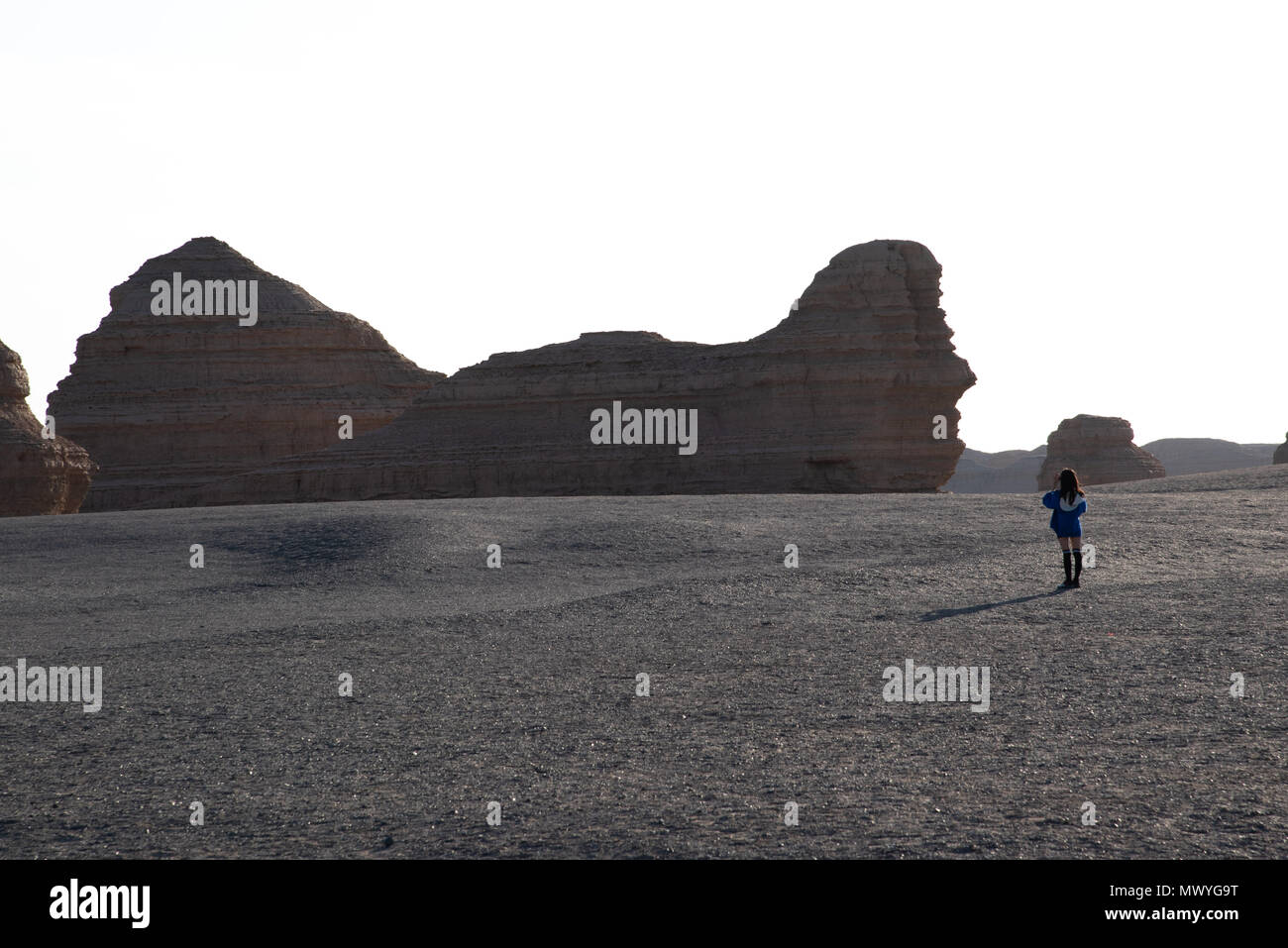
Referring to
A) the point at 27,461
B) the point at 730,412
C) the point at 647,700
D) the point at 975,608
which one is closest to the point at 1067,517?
the point at 975,608

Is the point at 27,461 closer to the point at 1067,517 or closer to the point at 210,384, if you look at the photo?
the point at 210,384

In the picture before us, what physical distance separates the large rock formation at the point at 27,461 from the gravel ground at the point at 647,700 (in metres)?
17.7

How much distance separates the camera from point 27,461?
33.1 m

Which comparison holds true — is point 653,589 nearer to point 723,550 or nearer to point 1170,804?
point 723,550

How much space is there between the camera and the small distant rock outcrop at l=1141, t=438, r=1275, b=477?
4722 inches

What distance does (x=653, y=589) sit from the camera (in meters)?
13.1

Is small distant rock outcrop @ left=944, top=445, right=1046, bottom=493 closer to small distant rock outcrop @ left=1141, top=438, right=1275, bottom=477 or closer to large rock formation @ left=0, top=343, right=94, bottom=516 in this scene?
small distant rock outcrop @ left=1141, top=438, right=1275, bottom=477

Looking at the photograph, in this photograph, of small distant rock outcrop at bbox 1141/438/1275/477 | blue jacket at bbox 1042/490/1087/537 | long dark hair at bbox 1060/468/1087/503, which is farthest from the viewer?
small distant rock outcrop at bbox 1141/438/1275/477

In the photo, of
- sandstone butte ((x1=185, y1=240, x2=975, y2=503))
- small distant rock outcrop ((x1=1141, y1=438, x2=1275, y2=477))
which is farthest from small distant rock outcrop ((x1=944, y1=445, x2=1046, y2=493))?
sandstone butte ((x1=185, y1=240, x2=975, y2=503))

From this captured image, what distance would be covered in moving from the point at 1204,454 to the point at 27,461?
11463cm

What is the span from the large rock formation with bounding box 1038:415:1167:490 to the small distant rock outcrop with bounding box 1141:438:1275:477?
5049cm

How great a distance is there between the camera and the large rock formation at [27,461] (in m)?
32.9

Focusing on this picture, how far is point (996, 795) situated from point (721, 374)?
111 ft
